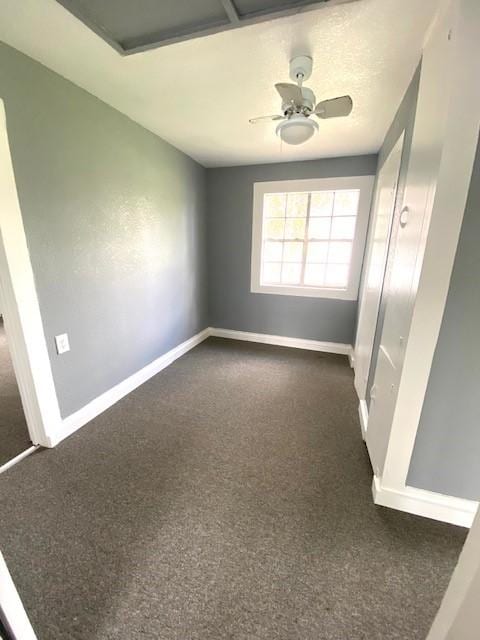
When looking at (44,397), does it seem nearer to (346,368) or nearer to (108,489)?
(108,489)

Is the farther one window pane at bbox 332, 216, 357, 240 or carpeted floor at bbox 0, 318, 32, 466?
window pane at bbox 332, 216, 357, 240

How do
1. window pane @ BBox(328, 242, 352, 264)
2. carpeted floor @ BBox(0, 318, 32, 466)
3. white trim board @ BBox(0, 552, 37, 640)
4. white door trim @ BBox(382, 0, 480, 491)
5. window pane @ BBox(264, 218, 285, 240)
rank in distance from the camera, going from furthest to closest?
window pane @ BBox(264, 218, 285, 240) < window pane @ BBox(328, 242, 352, 264) < carpeted floor @ BBox(0, 318, 32, 466) < white door trim @ BBox(382, 0, 480, 491) < white trim board @ BBox(0, 552, 37, 640)

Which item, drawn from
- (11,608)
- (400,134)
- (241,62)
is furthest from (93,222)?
(400,134)

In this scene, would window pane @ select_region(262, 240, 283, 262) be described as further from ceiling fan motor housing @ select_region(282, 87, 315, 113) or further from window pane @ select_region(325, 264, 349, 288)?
ceiling fan motor housing @ select_region(282, 87, 315, 113)

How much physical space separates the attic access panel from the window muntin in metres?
2.14

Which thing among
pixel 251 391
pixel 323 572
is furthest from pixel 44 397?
pixel 323 572

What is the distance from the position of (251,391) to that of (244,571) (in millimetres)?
1465

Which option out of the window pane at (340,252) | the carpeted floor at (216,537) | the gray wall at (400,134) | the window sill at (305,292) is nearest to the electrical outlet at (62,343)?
the carpeted floor at (216,537)

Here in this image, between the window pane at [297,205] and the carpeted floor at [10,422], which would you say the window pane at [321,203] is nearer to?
the window pane at [297,205]

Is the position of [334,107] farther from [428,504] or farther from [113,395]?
[113,395]

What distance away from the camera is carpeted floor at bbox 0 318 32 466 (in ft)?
5.86

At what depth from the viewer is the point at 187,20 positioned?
1.20 meters

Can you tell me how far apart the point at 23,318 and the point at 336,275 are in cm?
319

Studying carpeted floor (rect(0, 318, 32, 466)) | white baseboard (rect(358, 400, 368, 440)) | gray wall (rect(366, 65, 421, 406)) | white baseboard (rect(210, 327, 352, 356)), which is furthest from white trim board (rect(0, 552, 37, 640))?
white baseboard (rect(210, 327, 352, 356))
